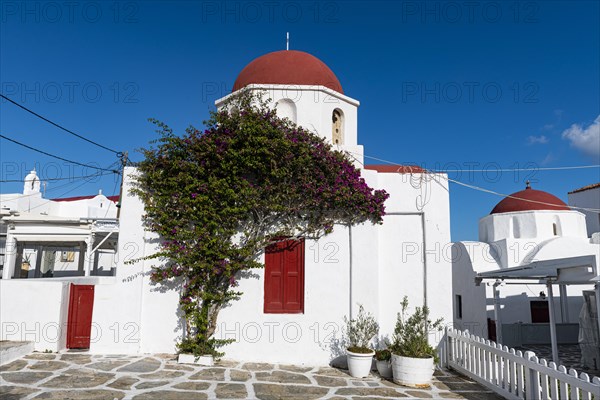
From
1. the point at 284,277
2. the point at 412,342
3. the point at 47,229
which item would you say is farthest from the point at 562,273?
the point at 47,229

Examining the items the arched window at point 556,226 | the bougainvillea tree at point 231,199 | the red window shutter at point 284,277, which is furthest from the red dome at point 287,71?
the arched window at point 556,226

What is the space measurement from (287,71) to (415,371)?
769 cm

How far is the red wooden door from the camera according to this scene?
9055 mm

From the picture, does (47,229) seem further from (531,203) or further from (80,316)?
(531,203)

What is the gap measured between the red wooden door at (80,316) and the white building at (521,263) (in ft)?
41.7

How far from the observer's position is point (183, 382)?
7.11 metres

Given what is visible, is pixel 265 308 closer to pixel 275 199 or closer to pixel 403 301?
pixel 275 199

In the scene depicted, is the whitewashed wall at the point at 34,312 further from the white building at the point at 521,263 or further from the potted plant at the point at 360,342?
the white building at the point at 521,263

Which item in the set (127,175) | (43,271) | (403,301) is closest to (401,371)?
(403,301)

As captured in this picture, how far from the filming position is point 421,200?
32.1 ft

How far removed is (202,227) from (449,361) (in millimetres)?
6046

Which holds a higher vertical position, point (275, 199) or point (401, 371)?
point (275, 199)

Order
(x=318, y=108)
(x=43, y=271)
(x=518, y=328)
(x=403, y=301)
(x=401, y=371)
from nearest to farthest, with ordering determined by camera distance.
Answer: (x=401, y=371)
(x=403, y=301)
(x=318, y=108)
(x=518, y=328)
(x=43, y=271)

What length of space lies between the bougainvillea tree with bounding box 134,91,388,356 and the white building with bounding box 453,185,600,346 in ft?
29.9
